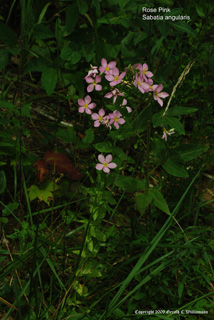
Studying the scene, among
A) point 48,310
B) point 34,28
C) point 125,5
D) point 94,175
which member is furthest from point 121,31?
point 48,310

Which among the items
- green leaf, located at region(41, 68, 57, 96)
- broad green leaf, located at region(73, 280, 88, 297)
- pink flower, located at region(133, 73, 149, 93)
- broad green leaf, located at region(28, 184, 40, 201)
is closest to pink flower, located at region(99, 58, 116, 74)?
pink flower, located at region(133, 73, 149, 93)

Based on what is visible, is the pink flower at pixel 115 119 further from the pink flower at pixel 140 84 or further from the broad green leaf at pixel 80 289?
the broad green leaf at pixel 80 289

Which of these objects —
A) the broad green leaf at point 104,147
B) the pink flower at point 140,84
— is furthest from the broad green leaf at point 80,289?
the pink flower at point 140,84

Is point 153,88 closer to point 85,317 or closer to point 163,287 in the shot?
point 163,287

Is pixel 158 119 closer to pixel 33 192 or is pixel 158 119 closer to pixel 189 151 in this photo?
pixel 189 151

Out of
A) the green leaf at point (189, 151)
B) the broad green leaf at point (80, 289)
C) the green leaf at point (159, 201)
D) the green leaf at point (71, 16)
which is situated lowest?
the broad green leaf at point (80, 289)

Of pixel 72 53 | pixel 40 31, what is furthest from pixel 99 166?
pixel 40 31
